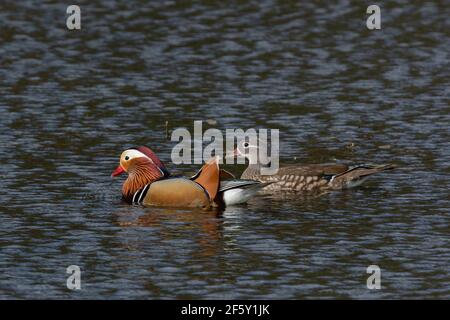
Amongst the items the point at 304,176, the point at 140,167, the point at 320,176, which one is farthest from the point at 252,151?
the point at 140,167

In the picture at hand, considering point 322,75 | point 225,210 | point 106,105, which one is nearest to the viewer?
point 225,210

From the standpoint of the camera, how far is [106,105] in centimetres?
2692

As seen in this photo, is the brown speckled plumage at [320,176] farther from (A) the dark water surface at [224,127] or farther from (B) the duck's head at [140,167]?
(B) the duck's head at [140,167]

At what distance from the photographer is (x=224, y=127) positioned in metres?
25.1

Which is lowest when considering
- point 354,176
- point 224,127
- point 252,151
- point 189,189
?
point 189,189

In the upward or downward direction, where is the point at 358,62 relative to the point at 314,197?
upward

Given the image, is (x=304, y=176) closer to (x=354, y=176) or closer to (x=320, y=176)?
(x=320, y=176)

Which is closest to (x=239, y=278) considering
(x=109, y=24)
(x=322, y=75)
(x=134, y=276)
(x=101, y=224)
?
(x=134, y=276)

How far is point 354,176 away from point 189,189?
2.68 metres

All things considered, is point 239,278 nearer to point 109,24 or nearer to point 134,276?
point 134,276
